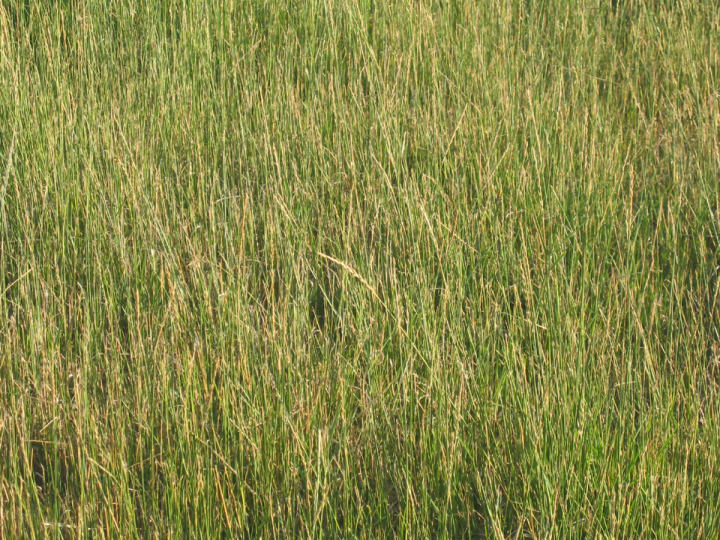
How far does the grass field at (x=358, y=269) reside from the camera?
4.59ft

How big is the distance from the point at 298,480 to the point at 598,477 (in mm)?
535

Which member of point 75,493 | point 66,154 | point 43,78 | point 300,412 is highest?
point 43,78

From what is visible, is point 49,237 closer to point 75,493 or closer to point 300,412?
point 75,493

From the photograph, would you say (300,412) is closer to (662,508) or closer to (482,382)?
(482,382)

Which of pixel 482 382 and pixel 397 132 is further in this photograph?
pixel 397 132

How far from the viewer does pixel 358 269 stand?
185 centimetres

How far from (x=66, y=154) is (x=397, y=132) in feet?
3.11

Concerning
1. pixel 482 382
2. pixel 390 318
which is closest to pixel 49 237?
pixel 390 318

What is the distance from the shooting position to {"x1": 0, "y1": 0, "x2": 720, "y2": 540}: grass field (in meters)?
1.40

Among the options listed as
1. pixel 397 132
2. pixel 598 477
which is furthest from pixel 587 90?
pixel 598 477

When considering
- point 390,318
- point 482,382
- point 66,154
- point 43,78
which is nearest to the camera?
point 482,382

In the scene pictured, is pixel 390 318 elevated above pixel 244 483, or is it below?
above

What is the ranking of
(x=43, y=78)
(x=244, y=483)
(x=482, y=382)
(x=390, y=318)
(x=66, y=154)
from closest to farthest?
(x=244, y=483) < (x=482, y=382) < (x=390, y=318) < (x=66, y=154) < (x=43, y=78)

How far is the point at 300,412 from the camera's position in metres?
1.46
